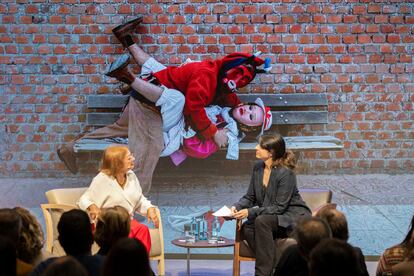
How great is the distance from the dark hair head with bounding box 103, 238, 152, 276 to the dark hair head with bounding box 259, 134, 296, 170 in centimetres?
229

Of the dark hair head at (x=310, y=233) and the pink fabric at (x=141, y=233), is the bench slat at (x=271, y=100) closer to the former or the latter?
the pink fabric at (x=141, y=233)

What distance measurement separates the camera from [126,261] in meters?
2.78

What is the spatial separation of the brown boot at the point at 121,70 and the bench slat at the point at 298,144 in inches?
21.9

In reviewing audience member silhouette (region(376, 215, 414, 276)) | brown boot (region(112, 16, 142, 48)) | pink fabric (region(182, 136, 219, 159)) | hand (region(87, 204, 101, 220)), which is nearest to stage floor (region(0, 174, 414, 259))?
pink fabric (region(182, 136, 219, 159))

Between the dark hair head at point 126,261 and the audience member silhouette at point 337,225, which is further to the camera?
the audience member silhouette at point 337,225

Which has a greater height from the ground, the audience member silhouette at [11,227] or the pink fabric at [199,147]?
the audience member silhouette at [11,227]

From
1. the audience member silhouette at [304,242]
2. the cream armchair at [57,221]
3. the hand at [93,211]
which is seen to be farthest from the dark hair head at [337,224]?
the hand at [93,211]

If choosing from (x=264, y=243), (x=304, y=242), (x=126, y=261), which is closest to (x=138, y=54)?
(x=264, y=243)

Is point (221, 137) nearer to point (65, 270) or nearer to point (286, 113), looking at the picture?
point (286, 113)

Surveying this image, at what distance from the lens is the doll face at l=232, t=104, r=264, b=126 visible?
6.86 m

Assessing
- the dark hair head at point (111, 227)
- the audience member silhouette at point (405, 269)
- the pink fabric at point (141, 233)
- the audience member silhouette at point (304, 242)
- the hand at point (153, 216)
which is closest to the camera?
the audience member silhouette at point (405, 269)

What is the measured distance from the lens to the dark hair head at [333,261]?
2781 mm

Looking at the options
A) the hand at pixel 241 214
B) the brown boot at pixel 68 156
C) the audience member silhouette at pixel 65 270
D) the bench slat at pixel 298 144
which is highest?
the audience member silhouette at pixel 65 270

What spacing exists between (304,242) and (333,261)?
665mm
